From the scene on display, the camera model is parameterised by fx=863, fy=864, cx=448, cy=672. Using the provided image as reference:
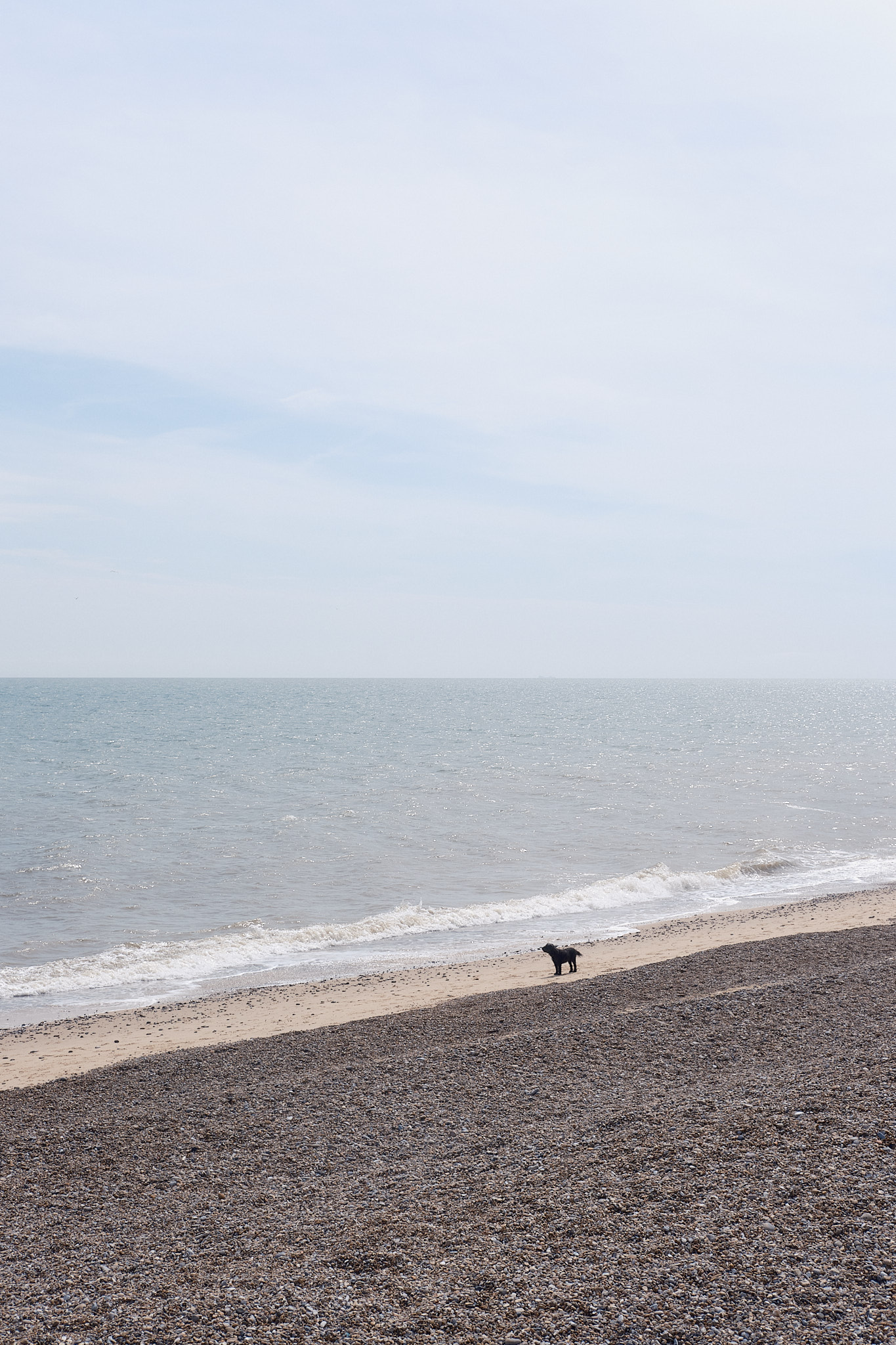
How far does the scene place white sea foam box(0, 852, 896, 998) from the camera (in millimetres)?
18688

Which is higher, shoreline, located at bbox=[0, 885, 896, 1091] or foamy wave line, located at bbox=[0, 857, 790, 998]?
shoreline, located at bbox=[0, 885, 896, 1091]

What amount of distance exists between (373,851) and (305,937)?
899 centimetres

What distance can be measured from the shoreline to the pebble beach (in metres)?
2.07

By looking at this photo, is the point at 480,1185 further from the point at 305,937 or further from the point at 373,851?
the point at 373,851

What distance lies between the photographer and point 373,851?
30.4 metres

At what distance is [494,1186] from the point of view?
7230 mm

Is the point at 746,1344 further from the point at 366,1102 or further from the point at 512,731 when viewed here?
the point at 512,731

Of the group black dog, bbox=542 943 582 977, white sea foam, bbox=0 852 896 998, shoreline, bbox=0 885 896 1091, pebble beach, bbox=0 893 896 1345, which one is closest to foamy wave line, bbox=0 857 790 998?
white sea foam, bbox=0 852 896 998

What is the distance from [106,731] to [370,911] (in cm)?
6850

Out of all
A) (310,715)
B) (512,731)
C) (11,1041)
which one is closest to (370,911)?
(11,1041)

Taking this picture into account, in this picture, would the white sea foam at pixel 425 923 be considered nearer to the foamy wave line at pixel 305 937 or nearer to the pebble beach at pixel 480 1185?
the foamy wave line at pixel 305 937

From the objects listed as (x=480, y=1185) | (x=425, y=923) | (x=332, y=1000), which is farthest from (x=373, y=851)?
(x=480, y=1185)

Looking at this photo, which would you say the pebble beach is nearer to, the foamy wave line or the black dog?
the black dog

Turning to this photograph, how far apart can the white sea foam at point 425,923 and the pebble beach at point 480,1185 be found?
7772 mm
